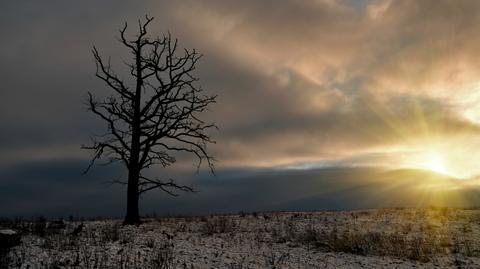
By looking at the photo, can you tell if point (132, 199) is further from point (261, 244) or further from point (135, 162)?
point (261, 244)

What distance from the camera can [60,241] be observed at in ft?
50.0

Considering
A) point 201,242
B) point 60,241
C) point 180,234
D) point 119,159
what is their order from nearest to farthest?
1. point 60,241
2. point 201,242
3. point 180,234
4. point 119,159

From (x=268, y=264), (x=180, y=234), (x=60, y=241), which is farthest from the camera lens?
(x=180, y=234)

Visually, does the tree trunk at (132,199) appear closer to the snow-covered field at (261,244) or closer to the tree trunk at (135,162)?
the tree trunk at (135,162)

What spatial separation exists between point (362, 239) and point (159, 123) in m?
12.1

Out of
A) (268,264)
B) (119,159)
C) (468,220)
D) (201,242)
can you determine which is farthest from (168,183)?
(468,220)

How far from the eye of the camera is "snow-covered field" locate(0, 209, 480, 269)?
42.7 ft

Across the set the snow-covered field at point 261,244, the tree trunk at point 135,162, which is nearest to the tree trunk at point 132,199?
the tree trunk at point 135,162

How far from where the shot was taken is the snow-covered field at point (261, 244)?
13.0 meters

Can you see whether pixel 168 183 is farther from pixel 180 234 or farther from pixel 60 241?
pixel 60 241

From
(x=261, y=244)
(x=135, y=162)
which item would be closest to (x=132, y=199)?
(x=135, y=162)

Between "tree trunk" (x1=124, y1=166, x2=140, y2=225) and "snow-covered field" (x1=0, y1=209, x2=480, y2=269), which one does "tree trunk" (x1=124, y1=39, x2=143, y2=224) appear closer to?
"tree trunk" (x1=124, y1=166, x2=140, y2=225)

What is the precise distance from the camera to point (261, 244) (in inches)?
673

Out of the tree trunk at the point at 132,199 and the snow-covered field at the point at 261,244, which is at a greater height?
the tree trunk at the point at 132,199
